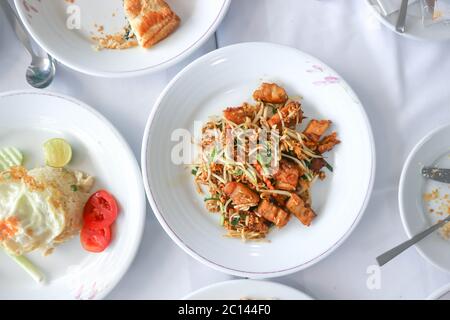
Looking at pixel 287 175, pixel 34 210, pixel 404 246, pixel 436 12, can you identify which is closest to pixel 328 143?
pixel 287 175

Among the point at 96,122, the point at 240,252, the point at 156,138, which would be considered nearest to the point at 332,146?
the point at 240,252

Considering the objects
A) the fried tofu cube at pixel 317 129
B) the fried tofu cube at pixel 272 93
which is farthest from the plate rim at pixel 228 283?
the fried tofu cube at pixel 272 93

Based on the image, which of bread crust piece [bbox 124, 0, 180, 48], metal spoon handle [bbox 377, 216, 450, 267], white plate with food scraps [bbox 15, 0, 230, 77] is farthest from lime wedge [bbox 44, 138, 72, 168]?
metal spoon handle [bbox 377, 216, 450, 267]

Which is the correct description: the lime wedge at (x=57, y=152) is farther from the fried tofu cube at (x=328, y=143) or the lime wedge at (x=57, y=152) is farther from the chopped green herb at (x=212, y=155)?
the fried tofu cube at (x=328, y=143)

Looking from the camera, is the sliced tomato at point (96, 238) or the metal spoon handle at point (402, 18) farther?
the sliced tomato at point (96, 238)

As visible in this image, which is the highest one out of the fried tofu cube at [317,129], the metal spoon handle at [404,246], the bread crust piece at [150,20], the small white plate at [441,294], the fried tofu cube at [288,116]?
the bread crust piece at [150,20]

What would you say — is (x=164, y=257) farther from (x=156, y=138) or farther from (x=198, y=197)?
(x=156, y=138)
